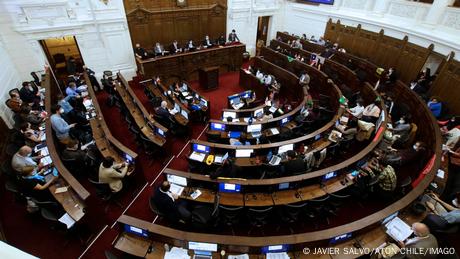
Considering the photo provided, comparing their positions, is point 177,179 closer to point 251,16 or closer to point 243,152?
point 243,152

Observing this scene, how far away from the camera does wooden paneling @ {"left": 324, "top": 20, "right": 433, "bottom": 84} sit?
420 inches

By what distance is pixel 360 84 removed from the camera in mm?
11156

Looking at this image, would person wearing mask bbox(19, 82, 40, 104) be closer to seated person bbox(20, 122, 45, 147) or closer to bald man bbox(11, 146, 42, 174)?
seated person bbox(20, 122, 45, 147)

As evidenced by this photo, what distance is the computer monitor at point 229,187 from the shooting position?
5.66m

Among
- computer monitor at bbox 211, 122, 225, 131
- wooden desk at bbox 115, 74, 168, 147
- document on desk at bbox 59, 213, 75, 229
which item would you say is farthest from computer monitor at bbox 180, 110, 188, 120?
document on desk at bbox 59, 213, 75, 229

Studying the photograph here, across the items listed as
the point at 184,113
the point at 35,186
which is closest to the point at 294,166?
the point at 184,113

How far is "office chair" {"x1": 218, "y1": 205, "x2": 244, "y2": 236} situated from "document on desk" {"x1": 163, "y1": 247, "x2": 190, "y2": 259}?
123 centimetres

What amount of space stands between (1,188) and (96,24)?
816 cm

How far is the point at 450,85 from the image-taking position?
9039mm

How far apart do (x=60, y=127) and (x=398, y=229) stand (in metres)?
9.18

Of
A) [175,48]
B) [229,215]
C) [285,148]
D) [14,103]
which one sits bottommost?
[229,215]

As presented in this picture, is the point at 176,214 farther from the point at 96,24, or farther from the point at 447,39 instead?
the point at 447,39

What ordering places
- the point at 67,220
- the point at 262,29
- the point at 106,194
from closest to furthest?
1. the point at 67,220
2. the point at 106,194
3. the point at 262,29

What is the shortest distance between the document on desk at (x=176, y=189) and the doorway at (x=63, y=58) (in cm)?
1023
